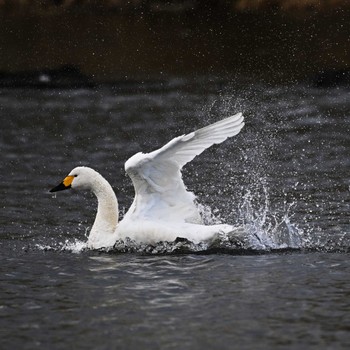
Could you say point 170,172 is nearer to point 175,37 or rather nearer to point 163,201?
point 163,201

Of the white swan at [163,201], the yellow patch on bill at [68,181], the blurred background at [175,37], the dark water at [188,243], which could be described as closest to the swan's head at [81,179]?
the yellow patch on bill at [68,181]

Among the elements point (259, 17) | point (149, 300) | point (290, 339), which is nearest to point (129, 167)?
point (149, 300)

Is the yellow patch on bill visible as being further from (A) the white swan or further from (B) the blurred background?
(B) the blurred background

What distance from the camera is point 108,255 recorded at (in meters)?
11.6

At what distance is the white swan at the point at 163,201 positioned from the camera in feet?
36.3

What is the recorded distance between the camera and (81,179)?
1241cm

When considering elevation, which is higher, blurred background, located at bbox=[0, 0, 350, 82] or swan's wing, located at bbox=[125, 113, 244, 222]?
blurred background, located at bbox=[0, 0, 350, 82]

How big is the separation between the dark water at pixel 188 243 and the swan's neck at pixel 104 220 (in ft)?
0.76

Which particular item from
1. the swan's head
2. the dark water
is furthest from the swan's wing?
the swan's head

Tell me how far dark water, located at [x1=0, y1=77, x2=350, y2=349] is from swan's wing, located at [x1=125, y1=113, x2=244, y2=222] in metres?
0.39

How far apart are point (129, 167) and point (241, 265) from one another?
1.40m

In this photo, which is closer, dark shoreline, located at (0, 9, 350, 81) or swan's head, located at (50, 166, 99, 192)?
swan's head, located at (50, 166, 99, 192)

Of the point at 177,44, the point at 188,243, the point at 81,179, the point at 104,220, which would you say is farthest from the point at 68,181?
the point at 177,44

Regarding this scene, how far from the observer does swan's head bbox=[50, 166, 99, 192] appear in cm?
1238
